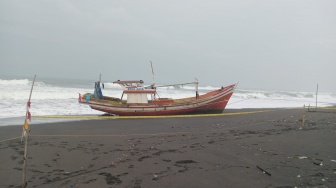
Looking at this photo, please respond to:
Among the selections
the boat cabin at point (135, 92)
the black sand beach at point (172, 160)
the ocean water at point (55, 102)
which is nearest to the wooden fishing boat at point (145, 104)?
the boat cabin at point (135, 92)

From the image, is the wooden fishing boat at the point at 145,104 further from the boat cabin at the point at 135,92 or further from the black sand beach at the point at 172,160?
the black sand beach at the point at 172,160

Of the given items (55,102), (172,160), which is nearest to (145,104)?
(172,160)

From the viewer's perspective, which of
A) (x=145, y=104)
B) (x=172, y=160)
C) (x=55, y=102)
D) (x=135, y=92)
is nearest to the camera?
(x=172, y=160)

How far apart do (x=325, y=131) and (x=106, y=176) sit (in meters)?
9.70

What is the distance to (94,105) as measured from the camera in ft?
55.6

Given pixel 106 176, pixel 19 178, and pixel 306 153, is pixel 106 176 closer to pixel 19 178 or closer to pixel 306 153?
pixel 19 178

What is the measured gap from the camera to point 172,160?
6355 mm

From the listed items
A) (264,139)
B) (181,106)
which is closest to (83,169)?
(264,139)

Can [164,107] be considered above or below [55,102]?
above

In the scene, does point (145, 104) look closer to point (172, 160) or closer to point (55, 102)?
point (172, 160)

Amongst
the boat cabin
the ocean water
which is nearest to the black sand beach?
the ocean water

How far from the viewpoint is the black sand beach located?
4977mm

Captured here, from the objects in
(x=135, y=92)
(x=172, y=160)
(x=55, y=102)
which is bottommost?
(x=172, y=160)

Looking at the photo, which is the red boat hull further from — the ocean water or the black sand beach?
the black sand beach
